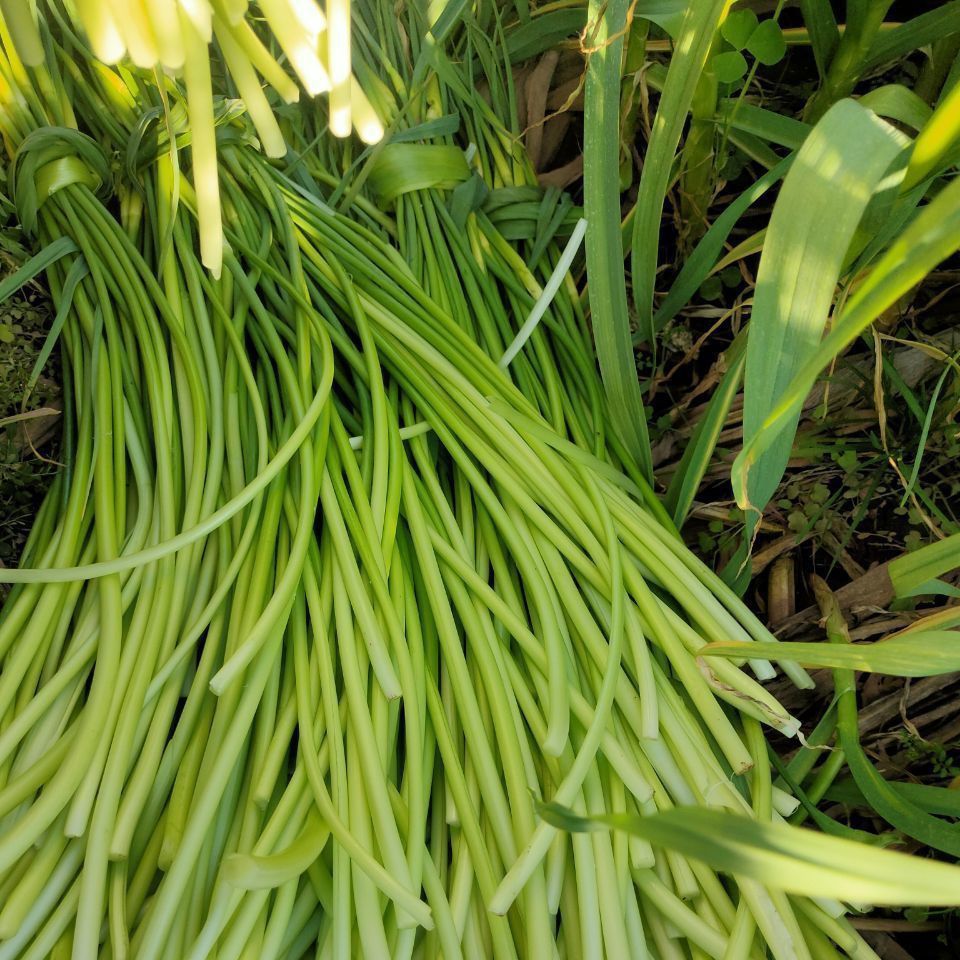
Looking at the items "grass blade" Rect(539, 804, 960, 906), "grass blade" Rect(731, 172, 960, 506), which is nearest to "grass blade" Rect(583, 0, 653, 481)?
"grass blade" Rect(731, 172, 960, 506)

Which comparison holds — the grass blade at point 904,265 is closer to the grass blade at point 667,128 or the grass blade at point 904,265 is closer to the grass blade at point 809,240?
the grass blade at point 809,240

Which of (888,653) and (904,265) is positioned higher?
(904,265)

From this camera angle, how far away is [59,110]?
2.38 feet

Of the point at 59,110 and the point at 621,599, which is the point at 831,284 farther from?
the point at 59,110

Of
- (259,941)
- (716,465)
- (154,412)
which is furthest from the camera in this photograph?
(716,465)

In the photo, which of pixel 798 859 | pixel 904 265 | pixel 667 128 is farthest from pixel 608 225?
pixel 798 859

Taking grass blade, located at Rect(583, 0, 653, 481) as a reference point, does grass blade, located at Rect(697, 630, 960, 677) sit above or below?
below

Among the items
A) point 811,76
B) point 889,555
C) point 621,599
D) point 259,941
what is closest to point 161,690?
point 259,941

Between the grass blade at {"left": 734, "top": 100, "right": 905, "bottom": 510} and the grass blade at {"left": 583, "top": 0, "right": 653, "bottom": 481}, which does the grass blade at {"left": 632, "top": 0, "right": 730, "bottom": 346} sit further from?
the grass blade at {"left": 734, "top": 100, "right": 905, "bottom": 510}

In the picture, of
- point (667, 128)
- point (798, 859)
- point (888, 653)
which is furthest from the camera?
point (667, 128)

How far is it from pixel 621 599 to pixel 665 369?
1.18ft

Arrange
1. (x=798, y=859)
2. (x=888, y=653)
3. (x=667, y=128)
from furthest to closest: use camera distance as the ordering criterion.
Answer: (x=667, y=128)
(x=888, y=653)
(x=798, y=859)

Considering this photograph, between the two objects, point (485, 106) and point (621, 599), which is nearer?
point (621, 599)

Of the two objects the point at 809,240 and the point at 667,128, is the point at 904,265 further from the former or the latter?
the point at 667,128
